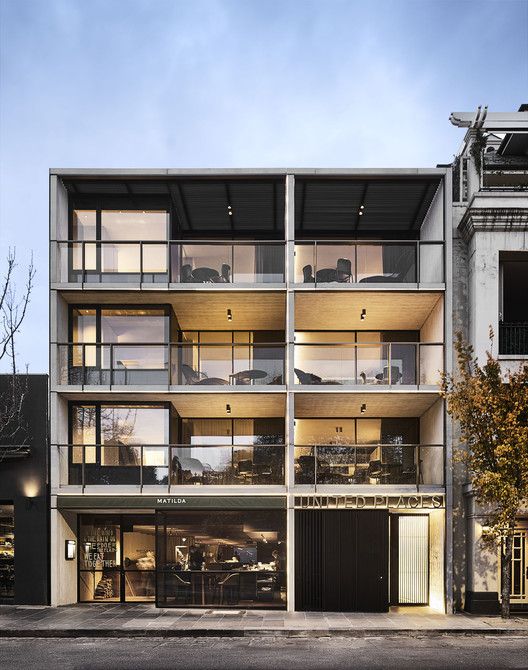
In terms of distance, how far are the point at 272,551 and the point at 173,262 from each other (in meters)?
8.51

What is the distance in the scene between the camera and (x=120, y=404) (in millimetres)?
19375

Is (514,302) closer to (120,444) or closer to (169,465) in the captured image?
(169,465)

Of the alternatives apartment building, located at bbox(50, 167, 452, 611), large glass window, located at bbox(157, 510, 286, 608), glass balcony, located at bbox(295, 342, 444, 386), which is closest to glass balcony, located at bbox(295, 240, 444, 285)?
apartment building, located at bbox(50, 167, 452, 611)

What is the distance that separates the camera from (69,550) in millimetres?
18016

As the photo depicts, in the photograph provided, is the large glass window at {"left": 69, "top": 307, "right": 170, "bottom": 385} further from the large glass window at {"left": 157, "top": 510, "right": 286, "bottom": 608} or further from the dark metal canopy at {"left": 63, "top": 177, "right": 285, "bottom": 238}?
the large glass window at {"left": 157, "top": 510, "right": 286, "bottom": 608}

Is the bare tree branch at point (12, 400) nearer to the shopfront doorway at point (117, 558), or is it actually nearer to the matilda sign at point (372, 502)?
the shopfront doorway at point (117, 558)

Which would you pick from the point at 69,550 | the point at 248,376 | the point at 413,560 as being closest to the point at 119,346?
the point at 248,376

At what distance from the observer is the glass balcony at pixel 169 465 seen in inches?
712

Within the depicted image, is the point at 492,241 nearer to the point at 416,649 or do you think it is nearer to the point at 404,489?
the point at 404,489

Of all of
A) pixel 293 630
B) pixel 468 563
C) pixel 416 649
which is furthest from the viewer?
pixel 468 563

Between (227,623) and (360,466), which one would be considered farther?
(360,466)

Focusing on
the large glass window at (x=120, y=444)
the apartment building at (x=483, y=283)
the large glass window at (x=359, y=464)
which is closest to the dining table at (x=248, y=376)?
the large glass window at (x=359, y=464)

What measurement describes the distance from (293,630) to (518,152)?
48.6 ft

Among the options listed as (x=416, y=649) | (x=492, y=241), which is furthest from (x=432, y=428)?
(x=416, y=649)
